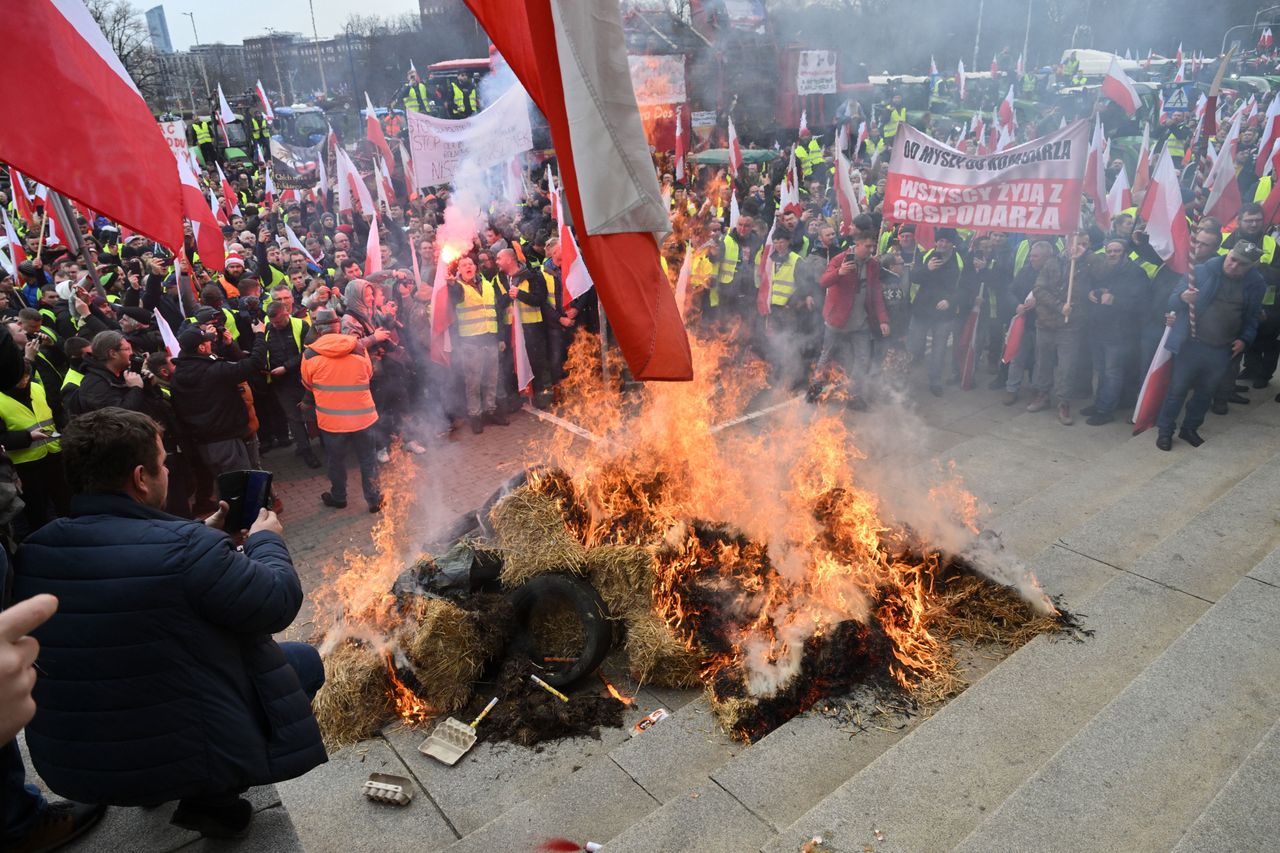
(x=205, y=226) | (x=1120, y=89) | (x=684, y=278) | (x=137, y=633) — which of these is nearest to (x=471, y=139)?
(x=684, y=278)

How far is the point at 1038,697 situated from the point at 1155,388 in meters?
5.54

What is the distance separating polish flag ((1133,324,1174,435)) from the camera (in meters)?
8.24

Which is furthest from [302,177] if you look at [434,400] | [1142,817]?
[1142,817]

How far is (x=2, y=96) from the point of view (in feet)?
10.1

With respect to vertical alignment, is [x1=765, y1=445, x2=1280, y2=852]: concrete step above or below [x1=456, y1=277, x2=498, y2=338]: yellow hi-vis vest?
below

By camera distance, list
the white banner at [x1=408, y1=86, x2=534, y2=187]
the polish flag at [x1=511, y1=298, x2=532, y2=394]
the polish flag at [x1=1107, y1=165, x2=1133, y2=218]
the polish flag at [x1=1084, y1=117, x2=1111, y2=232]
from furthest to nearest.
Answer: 1. the white banner at [x1=408, y1=86, x2=534, y2=187]
2. the polish flag at [x1=1107, y1=165, x2=1133, y2=218]
3. the polish flag at [x1=511, y1=298, x2=532, y2=394]
4. the polish flag at [x1=1084, y1=117, x2=1111, y2=232]

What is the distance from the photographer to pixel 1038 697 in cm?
430

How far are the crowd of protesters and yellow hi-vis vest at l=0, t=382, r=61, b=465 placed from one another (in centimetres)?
2

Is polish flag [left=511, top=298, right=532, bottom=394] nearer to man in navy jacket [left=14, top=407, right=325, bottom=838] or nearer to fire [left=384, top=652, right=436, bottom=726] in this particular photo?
fire [left=384, top=652, right=436, bottom=726]

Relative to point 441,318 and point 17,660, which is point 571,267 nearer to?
point 441,318

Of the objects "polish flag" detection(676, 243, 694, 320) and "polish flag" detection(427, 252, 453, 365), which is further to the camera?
"polish flag" detection(676, 243, 694, 320)

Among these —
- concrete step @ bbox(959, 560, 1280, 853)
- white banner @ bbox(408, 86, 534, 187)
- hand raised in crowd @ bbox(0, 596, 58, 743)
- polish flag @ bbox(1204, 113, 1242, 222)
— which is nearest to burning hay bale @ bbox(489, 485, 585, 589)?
concrete step @ bbox(959, 560, 1280, 853)

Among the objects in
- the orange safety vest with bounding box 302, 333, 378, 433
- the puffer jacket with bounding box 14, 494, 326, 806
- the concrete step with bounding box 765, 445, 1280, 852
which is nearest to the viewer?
the puffer jacket with bounding box 14, 494, 326, 806

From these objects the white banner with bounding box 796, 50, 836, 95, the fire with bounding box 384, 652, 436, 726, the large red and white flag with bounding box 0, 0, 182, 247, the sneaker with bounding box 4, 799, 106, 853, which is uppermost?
the white banner with bounding box 796, 50, 836, 95
